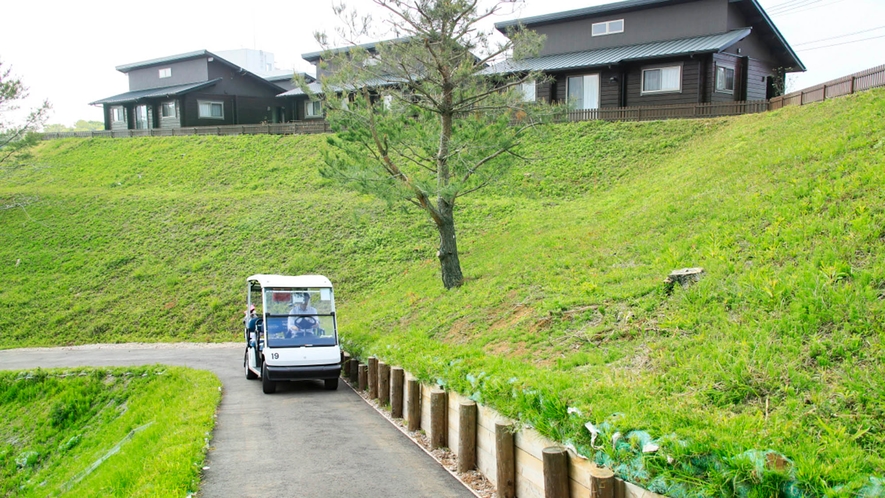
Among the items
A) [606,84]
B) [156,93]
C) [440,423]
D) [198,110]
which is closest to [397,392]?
[440,423]

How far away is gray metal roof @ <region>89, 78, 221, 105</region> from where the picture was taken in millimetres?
47675

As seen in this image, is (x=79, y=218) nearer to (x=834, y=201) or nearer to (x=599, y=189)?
(x=599, y=189)

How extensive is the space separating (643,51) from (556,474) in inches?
1110

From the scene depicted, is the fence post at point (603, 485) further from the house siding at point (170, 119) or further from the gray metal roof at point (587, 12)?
the house siding at point (170, 119)

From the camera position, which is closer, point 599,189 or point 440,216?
point 440,216

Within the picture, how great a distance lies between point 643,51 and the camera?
1225 inches

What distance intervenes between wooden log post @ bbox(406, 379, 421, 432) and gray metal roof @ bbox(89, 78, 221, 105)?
42.5 metres

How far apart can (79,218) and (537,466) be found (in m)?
33.0

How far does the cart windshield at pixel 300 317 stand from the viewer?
47.2 ft

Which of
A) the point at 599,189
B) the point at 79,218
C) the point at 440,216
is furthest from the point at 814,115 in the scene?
the point at 79,218

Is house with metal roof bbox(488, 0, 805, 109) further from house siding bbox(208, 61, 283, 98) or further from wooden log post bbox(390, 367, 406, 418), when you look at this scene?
house siding bbox(208, 61, 283, 98)

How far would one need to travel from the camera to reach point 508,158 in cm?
1841

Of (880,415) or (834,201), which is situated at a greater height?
(834,201)

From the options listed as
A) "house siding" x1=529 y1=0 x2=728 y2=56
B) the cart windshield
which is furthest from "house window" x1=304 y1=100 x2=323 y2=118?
the cart windshield
